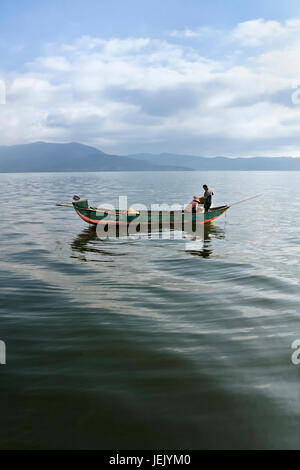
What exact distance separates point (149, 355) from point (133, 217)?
1688cm

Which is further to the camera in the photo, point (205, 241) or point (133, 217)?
point (133, 217)

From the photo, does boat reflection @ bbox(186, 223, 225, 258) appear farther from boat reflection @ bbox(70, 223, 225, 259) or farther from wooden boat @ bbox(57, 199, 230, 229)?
wooden boat @ bbox(57, 199, 230, 229)

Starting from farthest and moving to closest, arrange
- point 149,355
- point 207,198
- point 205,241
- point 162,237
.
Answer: point 207,198 → point 162,237 → point 205,241 → point 149,355

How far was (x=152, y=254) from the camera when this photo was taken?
16.2 meters

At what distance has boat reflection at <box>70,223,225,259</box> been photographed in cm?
1708

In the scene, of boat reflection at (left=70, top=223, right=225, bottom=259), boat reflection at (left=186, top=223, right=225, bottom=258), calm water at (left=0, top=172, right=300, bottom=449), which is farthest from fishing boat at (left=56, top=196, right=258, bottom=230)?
calm water at (left=0, top=172, right=300, bottom=449)

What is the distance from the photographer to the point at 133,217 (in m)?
23.0

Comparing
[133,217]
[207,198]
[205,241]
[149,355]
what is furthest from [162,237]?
[149,355]

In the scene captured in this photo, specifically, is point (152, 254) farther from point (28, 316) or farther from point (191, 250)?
point (28, 316)

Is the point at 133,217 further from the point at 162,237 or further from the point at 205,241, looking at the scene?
the point at 205,241

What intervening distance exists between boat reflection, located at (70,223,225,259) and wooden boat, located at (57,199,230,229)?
0.72 metres

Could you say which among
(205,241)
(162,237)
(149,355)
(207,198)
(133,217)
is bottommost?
(149,355)

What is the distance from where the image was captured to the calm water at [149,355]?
4680 millimetres

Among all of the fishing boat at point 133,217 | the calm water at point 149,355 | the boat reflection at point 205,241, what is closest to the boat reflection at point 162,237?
the boat reflection at point 205,241
